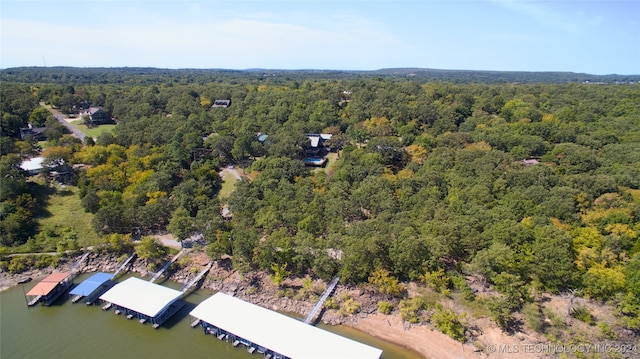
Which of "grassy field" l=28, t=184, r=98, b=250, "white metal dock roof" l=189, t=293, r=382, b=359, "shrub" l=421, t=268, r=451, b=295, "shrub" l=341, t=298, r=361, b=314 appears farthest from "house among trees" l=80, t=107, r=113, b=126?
"shrub" l=421, t=268, r=451, b=295

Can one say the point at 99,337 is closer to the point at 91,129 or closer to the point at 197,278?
the point at 197,278

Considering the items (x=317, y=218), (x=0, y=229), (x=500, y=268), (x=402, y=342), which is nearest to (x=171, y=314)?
(x=317, y=218)

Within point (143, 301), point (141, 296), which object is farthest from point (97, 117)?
point (143, 301)

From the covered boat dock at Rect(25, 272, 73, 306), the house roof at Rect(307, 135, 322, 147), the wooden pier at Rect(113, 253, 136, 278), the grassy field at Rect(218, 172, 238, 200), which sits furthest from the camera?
the house roof at Rect(307, 135, 322, 147)

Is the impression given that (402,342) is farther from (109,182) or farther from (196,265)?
(109,182)

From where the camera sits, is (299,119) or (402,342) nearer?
(402,342)

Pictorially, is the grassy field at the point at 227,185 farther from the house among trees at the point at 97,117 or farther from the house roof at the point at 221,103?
the house among trees at the point at 97,117

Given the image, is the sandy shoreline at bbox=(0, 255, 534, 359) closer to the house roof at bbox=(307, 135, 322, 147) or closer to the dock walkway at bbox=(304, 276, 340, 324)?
the dock walkway at bbox=(304, 276, 340, 324)
